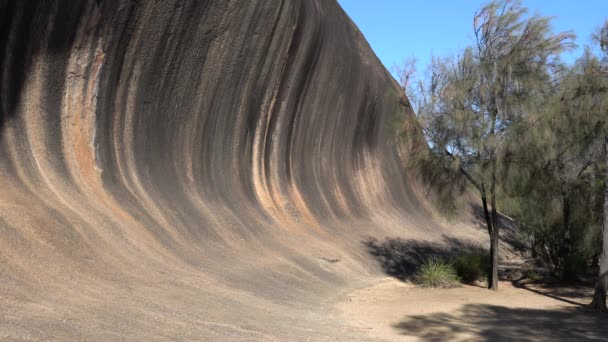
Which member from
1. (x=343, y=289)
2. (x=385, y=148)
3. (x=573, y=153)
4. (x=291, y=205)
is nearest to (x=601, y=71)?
(x=573, y=153)

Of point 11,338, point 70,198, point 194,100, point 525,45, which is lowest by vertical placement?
point 11,338

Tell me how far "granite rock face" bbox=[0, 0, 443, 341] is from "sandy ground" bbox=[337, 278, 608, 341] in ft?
2.76

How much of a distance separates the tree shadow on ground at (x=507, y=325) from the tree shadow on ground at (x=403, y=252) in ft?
19.7

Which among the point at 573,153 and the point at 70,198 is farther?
the point at 573,153

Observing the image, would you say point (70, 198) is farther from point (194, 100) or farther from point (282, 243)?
point (282, 243)

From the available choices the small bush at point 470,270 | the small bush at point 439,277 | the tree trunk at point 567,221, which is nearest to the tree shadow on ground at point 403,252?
the small bush at point 470,270

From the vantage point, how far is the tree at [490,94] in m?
16.0

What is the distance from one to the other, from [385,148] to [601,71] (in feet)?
51.7

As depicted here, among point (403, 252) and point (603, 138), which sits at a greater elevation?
point (603, 138)

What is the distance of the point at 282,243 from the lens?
17125mm

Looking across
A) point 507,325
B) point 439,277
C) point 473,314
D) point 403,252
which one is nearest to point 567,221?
point 439,277

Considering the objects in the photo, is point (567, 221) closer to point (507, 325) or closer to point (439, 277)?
point (439, 277)

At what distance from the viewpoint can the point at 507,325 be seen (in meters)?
11.4

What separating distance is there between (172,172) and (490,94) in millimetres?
7275
